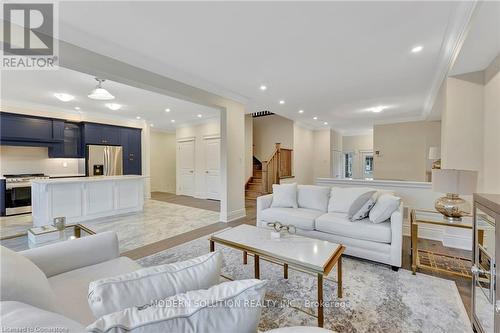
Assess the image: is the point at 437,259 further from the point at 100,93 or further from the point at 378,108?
the point at 100,93

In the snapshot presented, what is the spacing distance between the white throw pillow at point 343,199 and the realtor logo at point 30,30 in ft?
13.3

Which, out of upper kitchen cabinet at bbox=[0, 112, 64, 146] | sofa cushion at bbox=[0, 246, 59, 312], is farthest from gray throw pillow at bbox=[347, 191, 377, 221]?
upper kitchen cabinet at bbox=[0, 112, 64, 146]

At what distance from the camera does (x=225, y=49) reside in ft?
9.23

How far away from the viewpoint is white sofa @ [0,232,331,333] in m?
0.60

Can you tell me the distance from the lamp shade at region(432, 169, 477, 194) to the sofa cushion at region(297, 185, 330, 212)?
1.44m

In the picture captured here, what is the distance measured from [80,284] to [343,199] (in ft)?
10.7

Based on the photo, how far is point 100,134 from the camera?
6.60 meters

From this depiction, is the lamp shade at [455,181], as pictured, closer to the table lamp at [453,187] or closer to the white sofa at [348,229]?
the table lamp at [453,187]

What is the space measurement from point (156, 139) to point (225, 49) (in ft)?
25.2

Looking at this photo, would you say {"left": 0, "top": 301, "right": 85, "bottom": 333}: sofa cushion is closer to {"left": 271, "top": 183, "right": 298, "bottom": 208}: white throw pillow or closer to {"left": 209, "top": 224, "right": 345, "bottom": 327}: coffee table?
{"left": 209, "top": 224, "right": 345, "bottom": 327}: coffee table

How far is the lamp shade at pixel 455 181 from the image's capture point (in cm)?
244

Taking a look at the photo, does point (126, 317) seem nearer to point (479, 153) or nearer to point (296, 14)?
point (296, 14)

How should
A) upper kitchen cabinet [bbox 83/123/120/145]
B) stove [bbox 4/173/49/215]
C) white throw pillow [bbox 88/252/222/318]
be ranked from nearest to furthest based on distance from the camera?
white throw pillow [bbox 88/252/222/318], stove [bbox 4/173/49/215], upper kitchen cabinet [bbox 83/123/120/145]

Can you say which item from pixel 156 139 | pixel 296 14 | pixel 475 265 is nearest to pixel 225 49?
pixel 296 14
